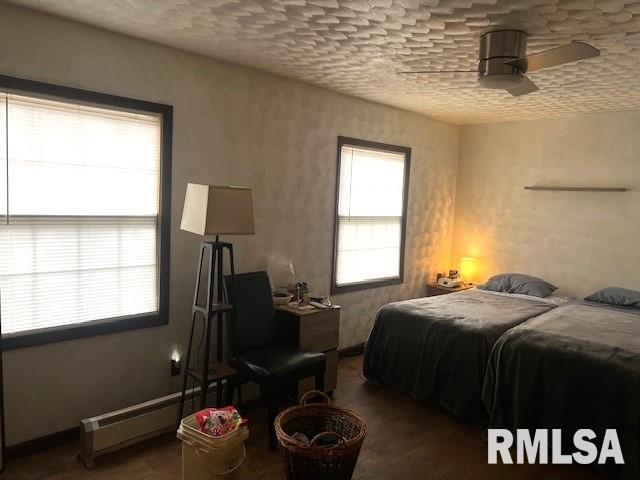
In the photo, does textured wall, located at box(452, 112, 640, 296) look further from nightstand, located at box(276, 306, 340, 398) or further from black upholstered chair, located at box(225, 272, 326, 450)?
black upholstered chair, located at box(225, 272, 326, 450)

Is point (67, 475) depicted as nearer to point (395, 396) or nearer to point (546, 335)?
point (395, 396)

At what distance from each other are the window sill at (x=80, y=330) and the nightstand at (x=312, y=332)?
0.87 m

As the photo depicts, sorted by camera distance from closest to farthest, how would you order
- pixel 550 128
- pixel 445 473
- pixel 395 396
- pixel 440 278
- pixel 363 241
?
pixel 445 473
pixel 395 396
pixel 363 241
pixel 550 128
pixel 440 278

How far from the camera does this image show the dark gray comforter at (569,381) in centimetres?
271

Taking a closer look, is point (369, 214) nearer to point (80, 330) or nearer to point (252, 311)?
point (252, 311)

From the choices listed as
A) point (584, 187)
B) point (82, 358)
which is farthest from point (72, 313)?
point (584, 187)

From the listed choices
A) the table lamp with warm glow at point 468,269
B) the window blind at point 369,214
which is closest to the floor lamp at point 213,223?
the window blind at point 369,214

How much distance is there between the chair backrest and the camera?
325 cm

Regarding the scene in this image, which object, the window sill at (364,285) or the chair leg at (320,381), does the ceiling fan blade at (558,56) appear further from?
the window sill at (364,285)

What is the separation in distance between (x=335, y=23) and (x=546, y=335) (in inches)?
96.2

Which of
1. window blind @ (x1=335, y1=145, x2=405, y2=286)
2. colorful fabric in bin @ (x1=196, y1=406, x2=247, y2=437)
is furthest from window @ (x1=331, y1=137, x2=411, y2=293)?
colorful fabric in bin @ (x1=196, y1=406, x2=247, y2=437)

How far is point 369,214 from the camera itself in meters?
4.79

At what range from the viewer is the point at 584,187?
4.81 meters
